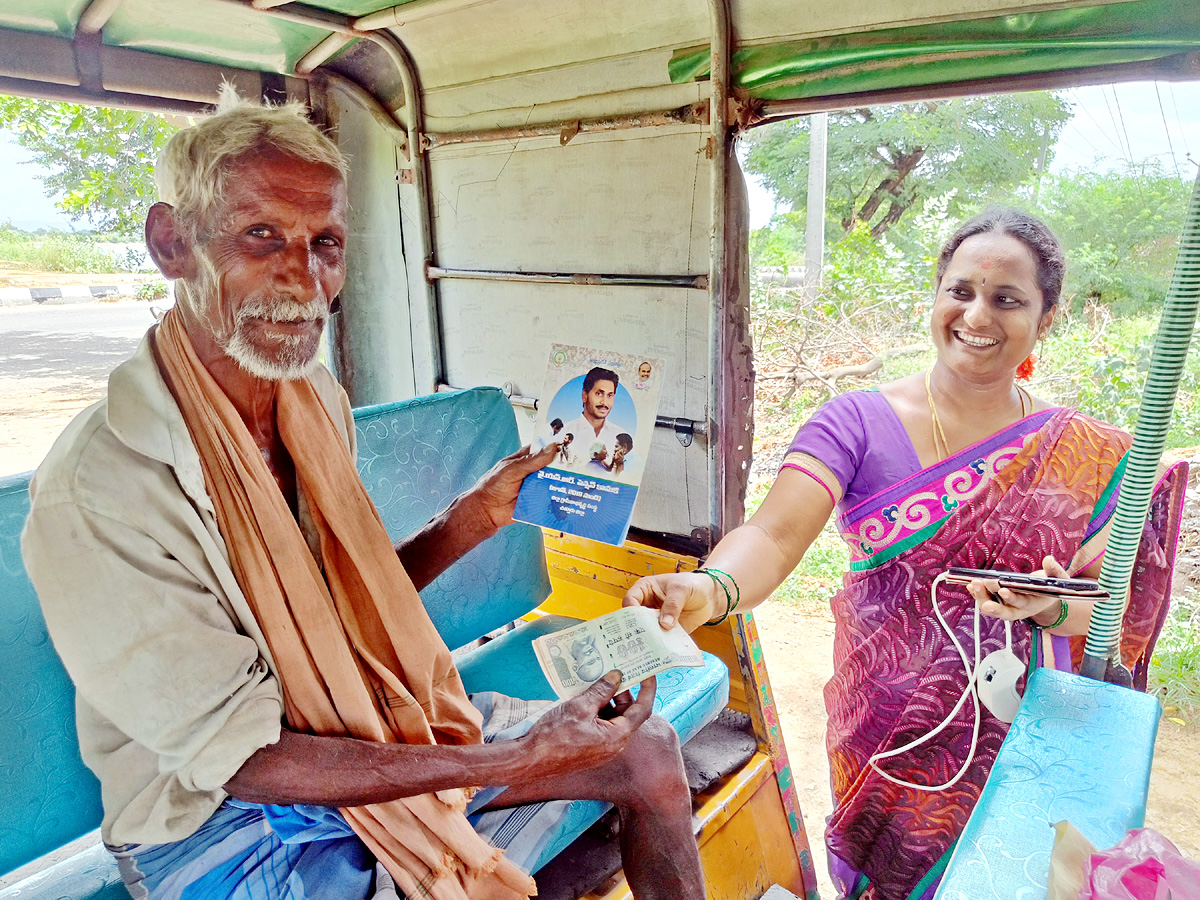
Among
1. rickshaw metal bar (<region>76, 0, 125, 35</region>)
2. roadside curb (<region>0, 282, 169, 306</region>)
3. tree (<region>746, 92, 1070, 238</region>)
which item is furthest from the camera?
roadside curb (<region>0, 282, 169, 306</region>)

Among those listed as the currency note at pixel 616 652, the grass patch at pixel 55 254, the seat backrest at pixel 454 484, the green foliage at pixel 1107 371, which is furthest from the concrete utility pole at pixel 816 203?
the currency note at pixel 616 652

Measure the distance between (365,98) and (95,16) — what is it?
42.4 inches

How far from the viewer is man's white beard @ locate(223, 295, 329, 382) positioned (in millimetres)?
1478

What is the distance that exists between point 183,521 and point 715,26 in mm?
1888

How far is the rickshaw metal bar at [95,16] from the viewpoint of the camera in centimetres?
244

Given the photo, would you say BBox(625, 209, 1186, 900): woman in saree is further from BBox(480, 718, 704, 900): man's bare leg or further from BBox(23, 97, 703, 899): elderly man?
BBox(23, 97, 703, 899): elderly man

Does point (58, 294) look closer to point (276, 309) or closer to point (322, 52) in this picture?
point (322, 52)

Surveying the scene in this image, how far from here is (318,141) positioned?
157 cm

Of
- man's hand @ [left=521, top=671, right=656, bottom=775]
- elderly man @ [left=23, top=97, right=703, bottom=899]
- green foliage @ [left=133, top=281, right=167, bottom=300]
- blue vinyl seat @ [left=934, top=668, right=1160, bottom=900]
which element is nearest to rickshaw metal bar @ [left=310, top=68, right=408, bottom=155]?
elderly man @ [left=23, top=97, right=703, bottom=899]

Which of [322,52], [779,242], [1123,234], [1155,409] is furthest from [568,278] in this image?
[779,242]

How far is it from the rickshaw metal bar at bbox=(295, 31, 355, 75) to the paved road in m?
7.15

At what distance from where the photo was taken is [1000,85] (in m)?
1.89

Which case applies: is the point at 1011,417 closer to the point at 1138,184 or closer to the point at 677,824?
the point at 677,824

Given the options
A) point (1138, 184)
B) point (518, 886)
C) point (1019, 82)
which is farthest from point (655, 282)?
point (1138, 184)
